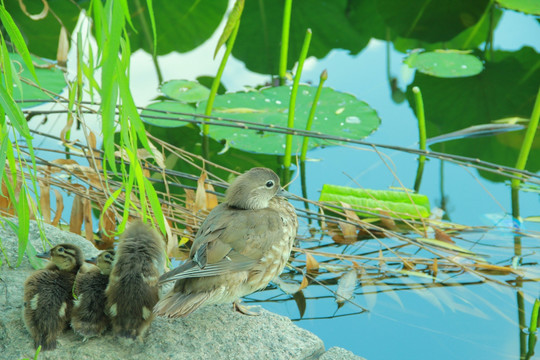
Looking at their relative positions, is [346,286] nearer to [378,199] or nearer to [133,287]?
[378,199]

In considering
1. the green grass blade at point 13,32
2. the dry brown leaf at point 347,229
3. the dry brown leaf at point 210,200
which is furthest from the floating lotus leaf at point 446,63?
the green grass blade at point 13,32

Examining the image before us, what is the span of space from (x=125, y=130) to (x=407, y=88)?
416 centimetres

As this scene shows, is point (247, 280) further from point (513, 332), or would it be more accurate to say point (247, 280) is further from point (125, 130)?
point (513, 332)

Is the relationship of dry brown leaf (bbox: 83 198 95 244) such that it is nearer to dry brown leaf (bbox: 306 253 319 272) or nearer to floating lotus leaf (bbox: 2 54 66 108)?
dry brown leaf (bbox: 306 253 319 272)

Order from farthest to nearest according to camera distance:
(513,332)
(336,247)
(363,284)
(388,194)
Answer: (388,194)
(336,247)
(363,284)
(513,332)

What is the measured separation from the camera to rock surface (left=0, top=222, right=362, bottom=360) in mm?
2217

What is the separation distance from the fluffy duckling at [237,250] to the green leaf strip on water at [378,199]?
42.2 inches

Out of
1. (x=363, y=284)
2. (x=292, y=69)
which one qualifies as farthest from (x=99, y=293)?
(x=292, y=69)

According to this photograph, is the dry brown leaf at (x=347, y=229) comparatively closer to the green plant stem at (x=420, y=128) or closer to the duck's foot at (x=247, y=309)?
the green plant stem at (x=420, y=128)

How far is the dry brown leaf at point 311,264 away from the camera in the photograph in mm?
3229

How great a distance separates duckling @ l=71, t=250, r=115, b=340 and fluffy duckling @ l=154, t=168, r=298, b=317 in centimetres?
22

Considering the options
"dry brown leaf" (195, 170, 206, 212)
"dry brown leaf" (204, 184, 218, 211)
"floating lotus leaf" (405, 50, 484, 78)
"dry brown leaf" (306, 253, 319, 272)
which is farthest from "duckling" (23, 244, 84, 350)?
"floating lotus leaf" (405, 50, 484, 78)

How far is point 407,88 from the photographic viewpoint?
5531 millimetres

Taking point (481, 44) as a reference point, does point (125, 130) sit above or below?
below
